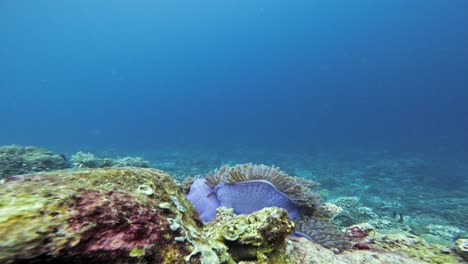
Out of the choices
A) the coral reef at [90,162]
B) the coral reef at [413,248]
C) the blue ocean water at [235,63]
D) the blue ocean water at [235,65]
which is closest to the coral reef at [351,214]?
the coral reef at [413,248]

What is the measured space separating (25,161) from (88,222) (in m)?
8.18

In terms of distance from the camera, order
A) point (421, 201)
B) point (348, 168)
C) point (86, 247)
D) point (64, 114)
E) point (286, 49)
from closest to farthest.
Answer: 1. point (86, 247)
2. point (421, 201)
3. point (348, 168)
4. point (286, 49)
5. point (64, 114)

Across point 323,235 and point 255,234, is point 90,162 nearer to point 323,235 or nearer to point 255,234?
point 323,235

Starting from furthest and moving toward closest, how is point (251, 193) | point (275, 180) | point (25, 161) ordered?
point (25, 161) < point (275, 180) < point (251, 193)

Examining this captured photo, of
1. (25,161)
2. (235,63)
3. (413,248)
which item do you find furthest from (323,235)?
(235,63)

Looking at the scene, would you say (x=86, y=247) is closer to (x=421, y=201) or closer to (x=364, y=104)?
(x=421, y=201)

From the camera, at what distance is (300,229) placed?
9.41 ft

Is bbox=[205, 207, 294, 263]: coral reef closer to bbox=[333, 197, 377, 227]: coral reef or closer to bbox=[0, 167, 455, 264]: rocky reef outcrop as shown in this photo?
bbox=[0, 167, 455, 264]: rocky reef outcrop

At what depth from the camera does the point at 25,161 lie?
7.46 meters

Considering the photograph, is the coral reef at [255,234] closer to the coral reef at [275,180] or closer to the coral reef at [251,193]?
the coral reef at [251,193]

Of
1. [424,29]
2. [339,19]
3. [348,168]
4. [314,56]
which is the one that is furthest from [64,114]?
[424,29]

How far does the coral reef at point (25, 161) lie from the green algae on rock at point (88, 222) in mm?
7228

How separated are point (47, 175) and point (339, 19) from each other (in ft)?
499

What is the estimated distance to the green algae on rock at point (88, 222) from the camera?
1.01 meters
